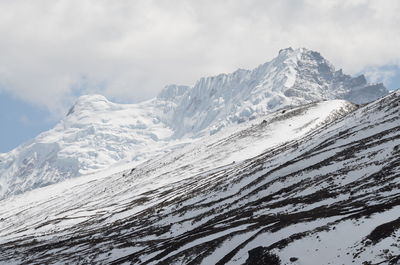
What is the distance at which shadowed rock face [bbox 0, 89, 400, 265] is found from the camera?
33125 mm

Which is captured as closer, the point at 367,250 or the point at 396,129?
the point at 367,250

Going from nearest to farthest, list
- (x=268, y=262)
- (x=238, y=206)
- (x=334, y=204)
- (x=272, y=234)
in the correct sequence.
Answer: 1. (x=268, y=262)
2. (x=272, y=234)
3. (x=334, y=204)
4. (x=238, y=206)

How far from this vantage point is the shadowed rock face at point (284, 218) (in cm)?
3312

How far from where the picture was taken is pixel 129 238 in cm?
6197

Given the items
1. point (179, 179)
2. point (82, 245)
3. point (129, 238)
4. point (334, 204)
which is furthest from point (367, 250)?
point (179, 179)

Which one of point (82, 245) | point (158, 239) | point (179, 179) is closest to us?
point (158, 239)

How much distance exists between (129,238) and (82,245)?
856 cm

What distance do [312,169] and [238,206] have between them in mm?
11929

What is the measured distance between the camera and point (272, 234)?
38000mm

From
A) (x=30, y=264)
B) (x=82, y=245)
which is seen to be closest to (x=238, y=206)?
(x=82, y=245)

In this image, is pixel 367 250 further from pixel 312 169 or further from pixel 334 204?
pixel 312 169

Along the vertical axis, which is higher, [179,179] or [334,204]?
[179,179]

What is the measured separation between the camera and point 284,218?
42375 millimetres

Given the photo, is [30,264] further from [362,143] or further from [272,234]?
[362,143]
